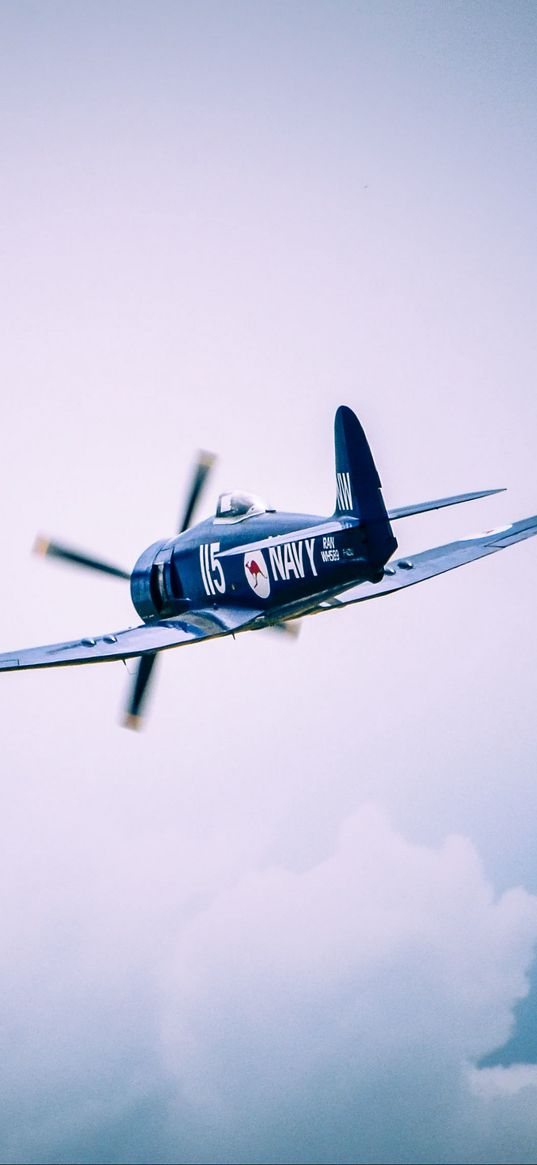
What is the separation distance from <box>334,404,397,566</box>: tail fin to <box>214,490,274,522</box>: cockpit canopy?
2968mm

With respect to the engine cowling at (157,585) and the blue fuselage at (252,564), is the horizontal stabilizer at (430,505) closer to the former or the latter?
the blue fuselage at (252,564)

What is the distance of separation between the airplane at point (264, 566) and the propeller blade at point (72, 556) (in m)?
0.03

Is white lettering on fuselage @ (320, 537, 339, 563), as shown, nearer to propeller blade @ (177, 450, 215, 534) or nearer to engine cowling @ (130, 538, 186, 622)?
engine cowling @ (130, 538, 186, 622)

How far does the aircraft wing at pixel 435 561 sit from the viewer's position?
18391mm

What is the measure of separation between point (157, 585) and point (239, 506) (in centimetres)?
303

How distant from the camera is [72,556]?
71.2 feet

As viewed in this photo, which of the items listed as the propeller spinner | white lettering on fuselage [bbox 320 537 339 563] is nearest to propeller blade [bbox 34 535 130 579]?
the propeller spinner

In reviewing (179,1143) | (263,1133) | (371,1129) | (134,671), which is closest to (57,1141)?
(179,1143)

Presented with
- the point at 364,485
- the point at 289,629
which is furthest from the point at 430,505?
the point at 289,629

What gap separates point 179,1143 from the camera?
17462 centimetres

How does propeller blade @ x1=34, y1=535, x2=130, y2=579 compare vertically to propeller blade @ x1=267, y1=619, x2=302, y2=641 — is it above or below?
above

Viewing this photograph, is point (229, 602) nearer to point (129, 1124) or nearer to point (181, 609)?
point (181, 609)

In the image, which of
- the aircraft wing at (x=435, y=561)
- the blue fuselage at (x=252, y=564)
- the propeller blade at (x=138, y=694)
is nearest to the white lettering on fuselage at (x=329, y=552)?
the blue fuselage at (x=252, y=564)

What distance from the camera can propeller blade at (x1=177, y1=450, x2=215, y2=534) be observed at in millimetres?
23000
